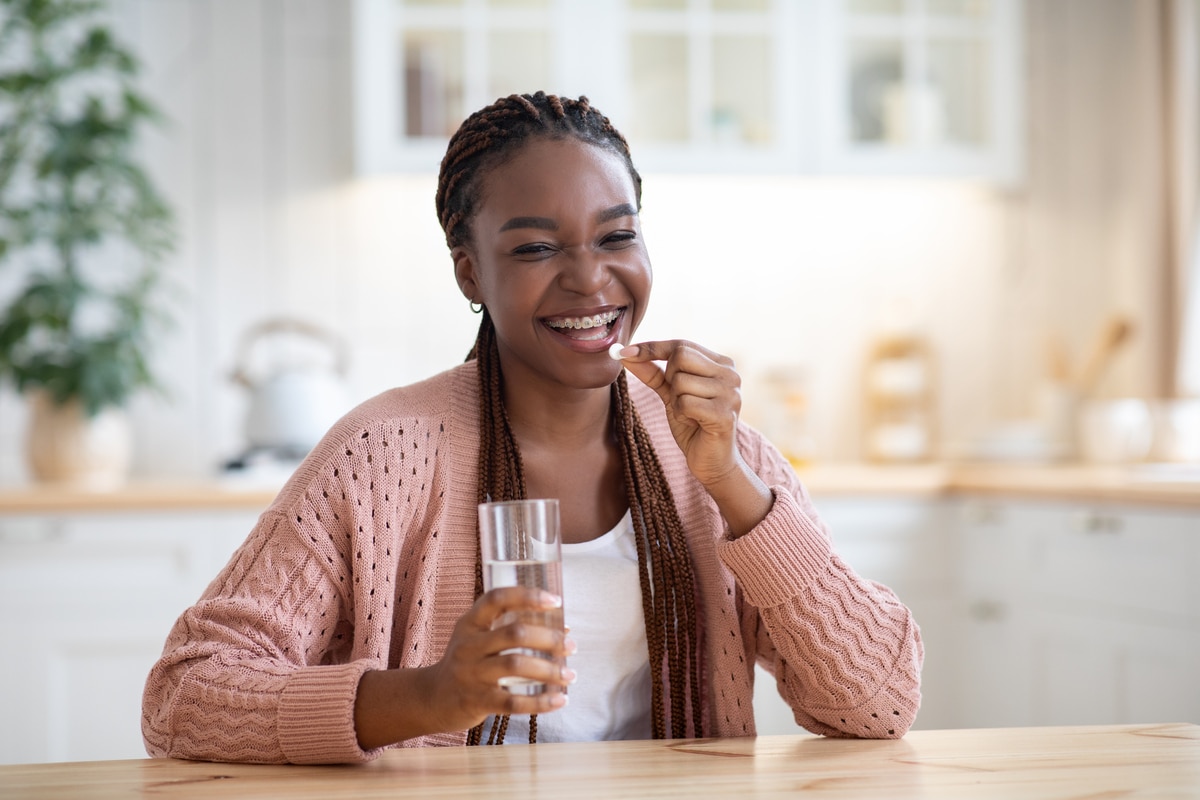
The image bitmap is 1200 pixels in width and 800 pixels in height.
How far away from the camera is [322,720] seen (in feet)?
3.39

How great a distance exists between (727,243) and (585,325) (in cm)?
223

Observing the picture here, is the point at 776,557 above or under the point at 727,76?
under

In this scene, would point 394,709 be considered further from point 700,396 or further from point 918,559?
point 918,559

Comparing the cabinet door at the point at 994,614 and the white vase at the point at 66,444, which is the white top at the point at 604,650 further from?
the white vase at the point at 66,444

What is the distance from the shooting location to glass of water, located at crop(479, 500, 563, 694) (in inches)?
37.5

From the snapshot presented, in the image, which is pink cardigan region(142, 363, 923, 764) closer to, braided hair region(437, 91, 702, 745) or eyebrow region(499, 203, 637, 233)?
braided hair region(437, 91, 702, 745)

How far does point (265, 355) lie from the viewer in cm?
334

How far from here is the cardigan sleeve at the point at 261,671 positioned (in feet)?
3.42

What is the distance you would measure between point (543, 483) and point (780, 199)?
2.26m

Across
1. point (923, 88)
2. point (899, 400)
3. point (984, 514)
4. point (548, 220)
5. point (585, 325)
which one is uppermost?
point (923, 88)

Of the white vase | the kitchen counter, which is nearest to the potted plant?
the white vase

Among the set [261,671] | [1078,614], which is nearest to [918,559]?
[1078,614]

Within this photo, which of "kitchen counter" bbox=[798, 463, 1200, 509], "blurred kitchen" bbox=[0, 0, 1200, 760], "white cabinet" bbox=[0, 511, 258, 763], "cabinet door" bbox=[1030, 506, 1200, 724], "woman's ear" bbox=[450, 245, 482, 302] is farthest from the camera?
"blurred kitchen" bbox=[0, 0, 1200, 760]

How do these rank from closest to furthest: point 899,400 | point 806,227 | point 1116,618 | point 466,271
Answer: point 466,271 → point 1116,618 → point 899,400 → point 806,227
